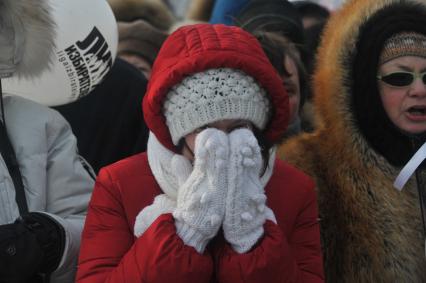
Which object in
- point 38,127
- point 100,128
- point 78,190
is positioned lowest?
point 100,128

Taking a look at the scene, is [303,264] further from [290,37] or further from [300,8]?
[300,8]

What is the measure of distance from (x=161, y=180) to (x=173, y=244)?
0.81 ft

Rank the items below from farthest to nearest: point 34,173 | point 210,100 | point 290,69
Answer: point 290,69, point 34,173, point 210,100

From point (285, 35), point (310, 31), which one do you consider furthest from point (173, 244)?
point (310, 31)

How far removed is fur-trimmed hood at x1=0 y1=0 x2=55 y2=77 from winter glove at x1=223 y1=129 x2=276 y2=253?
0.73 metres

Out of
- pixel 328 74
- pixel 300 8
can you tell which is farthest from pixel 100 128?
pixel 300 8

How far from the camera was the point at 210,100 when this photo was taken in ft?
6.46

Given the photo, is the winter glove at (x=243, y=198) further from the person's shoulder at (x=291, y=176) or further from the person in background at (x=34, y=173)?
the person in background at (x=34, y=173)

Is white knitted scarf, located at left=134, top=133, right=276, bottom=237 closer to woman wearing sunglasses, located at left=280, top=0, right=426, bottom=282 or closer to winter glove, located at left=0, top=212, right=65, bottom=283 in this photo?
winter glove, located at left=0, top=212, right=65, bottom=283

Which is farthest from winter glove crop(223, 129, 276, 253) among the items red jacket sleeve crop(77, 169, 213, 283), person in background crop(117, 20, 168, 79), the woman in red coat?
person in background crop(117, 20, 168, 79)

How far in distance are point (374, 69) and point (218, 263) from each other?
1.18 meters

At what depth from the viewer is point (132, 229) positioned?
2045mm

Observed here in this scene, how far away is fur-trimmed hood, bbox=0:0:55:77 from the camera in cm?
220

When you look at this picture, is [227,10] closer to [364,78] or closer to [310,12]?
[310,12]
